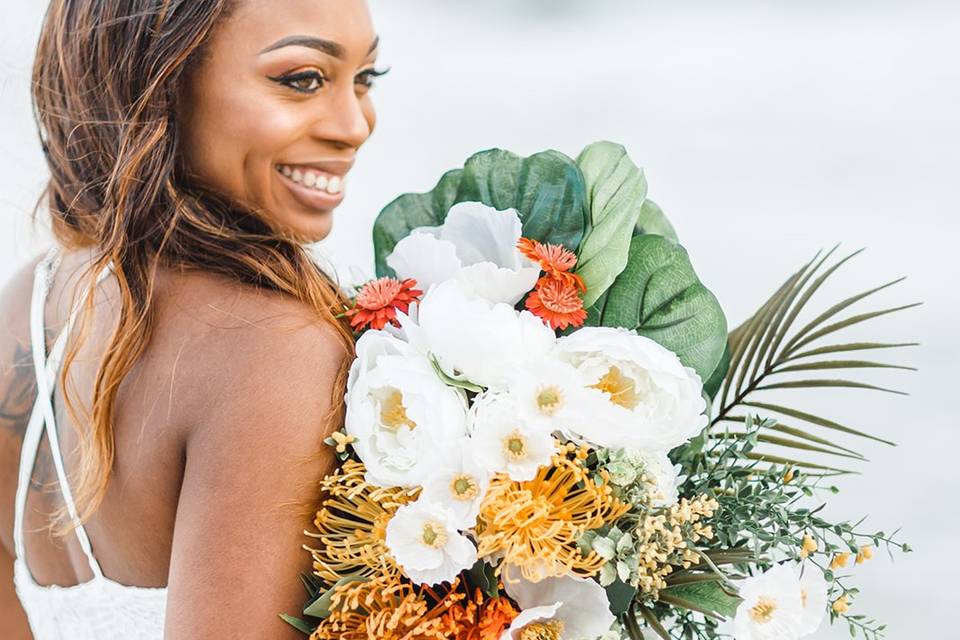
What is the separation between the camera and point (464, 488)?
1187 millimetres

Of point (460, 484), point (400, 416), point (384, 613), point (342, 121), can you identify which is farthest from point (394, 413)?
point (342, 121)

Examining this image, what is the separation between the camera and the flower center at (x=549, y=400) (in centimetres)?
120

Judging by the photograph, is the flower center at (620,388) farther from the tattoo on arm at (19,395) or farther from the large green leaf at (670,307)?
the tattoo on arm at (19,395)

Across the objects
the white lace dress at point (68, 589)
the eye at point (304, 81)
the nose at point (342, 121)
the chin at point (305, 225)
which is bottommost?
the white lace dress at point (68, 589)

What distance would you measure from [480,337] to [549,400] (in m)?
0.11

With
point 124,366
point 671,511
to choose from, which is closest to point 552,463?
point 671,511

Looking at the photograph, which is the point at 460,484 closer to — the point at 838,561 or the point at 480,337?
the point at 480,337

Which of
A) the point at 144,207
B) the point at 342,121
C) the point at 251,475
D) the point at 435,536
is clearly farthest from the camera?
the point at 342,121

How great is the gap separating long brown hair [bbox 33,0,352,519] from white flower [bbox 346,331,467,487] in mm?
87

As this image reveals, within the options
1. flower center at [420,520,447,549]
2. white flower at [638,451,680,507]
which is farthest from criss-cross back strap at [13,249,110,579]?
white flower at [638,451,680,507]

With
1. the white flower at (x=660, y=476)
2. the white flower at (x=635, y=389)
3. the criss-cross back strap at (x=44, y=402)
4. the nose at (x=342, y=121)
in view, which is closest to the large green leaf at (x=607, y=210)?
the white flower at (x=635, y=389)

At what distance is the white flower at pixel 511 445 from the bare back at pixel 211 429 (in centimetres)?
22

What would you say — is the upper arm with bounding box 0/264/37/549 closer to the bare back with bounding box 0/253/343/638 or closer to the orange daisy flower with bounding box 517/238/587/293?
the bare back with bounding box 0/253/343/638

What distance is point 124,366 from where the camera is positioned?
4.45ft
